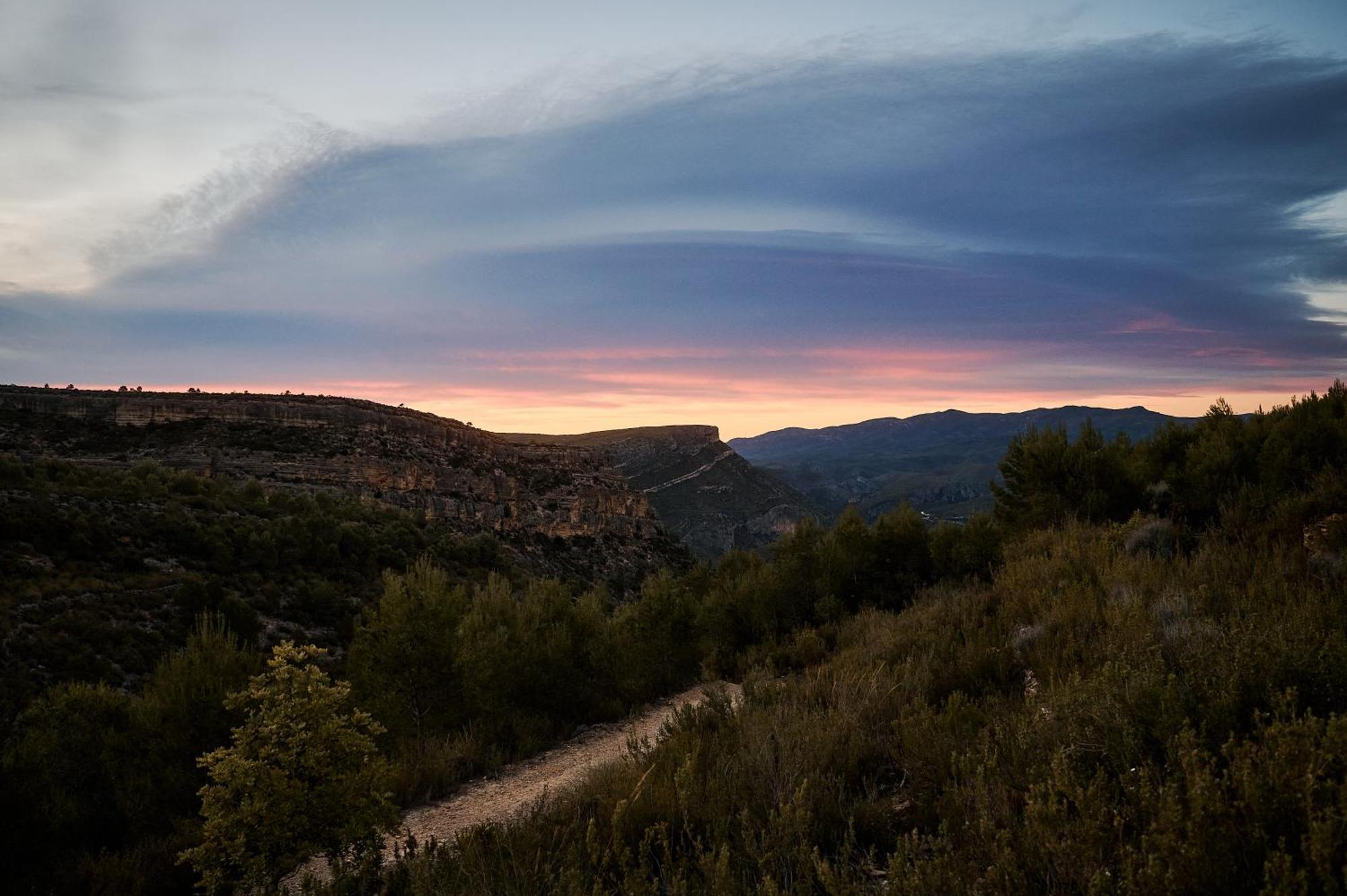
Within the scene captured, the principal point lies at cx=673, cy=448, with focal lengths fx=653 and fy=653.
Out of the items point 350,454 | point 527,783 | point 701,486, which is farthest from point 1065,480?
point 701,486

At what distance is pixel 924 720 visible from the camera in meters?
4.81

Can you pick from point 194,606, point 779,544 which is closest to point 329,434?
point 194,606

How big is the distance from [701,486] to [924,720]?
380 ft

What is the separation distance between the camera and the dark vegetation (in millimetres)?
2822

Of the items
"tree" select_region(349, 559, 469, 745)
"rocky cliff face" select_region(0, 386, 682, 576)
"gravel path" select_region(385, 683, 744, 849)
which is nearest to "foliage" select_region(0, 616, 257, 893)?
"tree" select_region(349, 559, 469, 745)

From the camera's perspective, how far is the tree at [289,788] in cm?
527

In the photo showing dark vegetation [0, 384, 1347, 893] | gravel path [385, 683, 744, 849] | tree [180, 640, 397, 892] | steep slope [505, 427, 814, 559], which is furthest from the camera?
steep slope [505, 427, 814, 559]

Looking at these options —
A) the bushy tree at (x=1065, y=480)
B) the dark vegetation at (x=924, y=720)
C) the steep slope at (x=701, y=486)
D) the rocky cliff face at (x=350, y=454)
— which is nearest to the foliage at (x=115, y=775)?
the dark vegetation at (x=924, y=720)

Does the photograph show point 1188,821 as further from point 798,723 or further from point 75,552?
point 75,552

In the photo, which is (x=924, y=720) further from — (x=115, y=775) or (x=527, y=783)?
(x=115, y=775)

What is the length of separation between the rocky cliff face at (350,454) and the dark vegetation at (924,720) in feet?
126

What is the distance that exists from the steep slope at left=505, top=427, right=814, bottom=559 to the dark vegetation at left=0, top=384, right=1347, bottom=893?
80197 millimetres

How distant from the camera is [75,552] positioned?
75.1 feet

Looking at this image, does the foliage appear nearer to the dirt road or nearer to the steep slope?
the dirt road
